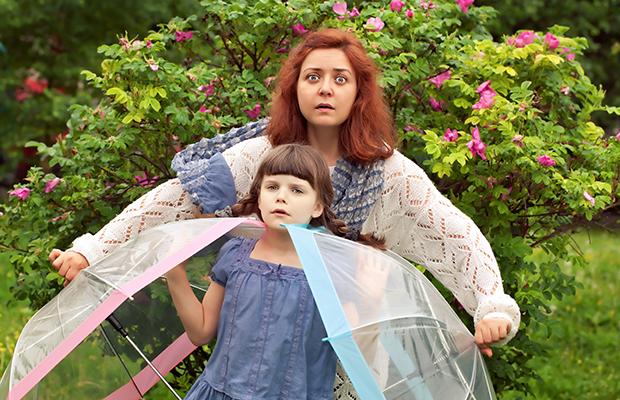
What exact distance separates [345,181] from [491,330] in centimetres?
72

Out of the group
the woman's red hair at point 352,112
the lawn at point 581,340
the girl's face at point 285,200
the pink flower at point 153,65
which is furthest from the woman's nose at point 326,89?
the lawn at point 581,340

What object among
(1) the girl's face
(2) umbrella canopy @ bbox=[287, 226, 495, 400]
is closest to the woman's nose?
(1) the girl's face

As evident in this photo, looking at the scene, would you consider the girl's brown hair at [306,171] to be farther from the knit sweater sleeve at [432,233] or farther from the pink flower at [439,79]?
the pink flower at [439,79]

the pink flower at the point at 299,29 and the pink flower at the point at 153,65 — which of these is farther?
the pink flower at the point at 299,29

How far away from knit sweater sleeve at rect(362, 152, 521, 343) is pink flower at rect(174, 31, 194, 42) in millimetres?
1604

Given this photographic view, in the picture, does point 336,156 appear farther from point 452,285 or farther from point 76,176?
point 76,176

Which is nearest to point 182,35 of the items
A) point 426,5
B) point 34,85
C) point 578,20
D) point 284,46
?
point 284,46

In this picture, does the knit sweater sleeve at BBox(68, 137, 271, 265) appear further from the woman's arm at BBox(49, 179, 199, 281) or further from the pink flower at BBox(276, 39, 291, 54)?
the pink flower at BBox(276, 39, 291, 54)

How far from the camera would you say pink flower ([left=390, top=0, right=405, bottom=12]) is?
16.9ft

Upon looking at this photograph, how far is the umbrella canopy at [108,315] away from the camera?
3584 mm

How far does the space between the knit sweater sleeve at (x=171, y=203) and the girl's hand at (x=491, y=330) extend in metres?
0.97

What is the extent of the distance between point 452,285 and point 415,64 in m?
1.31

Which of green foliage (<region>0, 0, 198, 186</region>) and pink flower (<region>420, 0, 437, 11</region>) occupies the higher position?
pink flower (<region>420, 0, 437, 11</region>)

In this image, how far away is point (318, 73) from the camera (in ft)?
13.3
